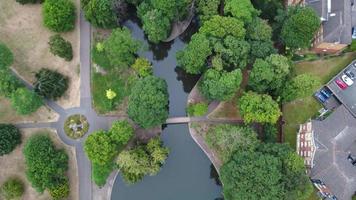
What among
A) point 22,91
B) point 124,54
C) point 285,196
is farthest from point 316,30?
point 22,91

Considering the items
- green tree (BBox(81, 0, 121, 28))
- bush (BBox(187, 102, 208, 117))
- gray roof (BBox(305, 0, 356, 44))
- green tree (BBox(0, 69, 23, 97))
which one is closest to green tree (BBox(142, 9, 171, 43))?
green tree (BBox(81, 0, 121, 28))

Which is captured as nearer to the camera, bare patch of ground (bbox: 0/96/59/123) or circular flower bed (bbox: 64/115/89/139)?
circular flower bed (bbox: 64/115/89/139)

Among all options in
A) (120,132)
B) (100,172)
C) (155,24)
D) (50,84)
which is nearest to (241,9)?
(155,24)

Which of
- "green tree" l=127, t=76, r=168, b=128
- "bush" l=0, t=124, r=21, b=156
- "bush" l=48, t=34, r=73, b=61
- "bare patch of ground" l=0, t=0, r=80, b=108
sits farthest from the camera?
"bare patch of ground" l=0, t=0, r=80, b=108

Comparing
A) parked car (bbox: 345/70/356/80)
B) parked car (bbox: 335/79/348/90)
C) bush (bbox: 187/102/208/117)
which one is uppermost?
parked car (bbox: 345/70/356/80)

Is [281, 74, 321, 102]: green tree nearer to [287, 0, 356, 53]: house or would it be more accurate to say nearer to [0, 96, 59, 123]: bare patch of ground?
[287, 0, 356, 53]: house

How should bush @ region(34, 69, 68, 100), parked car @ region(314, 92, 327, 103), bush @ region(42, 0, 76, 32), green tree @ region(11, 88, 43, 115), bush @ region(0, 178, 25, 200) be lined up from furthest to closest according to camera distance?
parked car @ region(314, 92, 327, 103), bush @ region(34, 69, 68, 100), bush @ region(42, 0, 76, 32), bush @ region(0, 178, 25, 200), green tree @ region(11, 88, 43, 115)

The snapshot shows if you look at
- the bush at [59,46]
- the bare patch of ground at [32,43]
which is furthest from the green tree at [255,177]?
the bush at [59,46]
